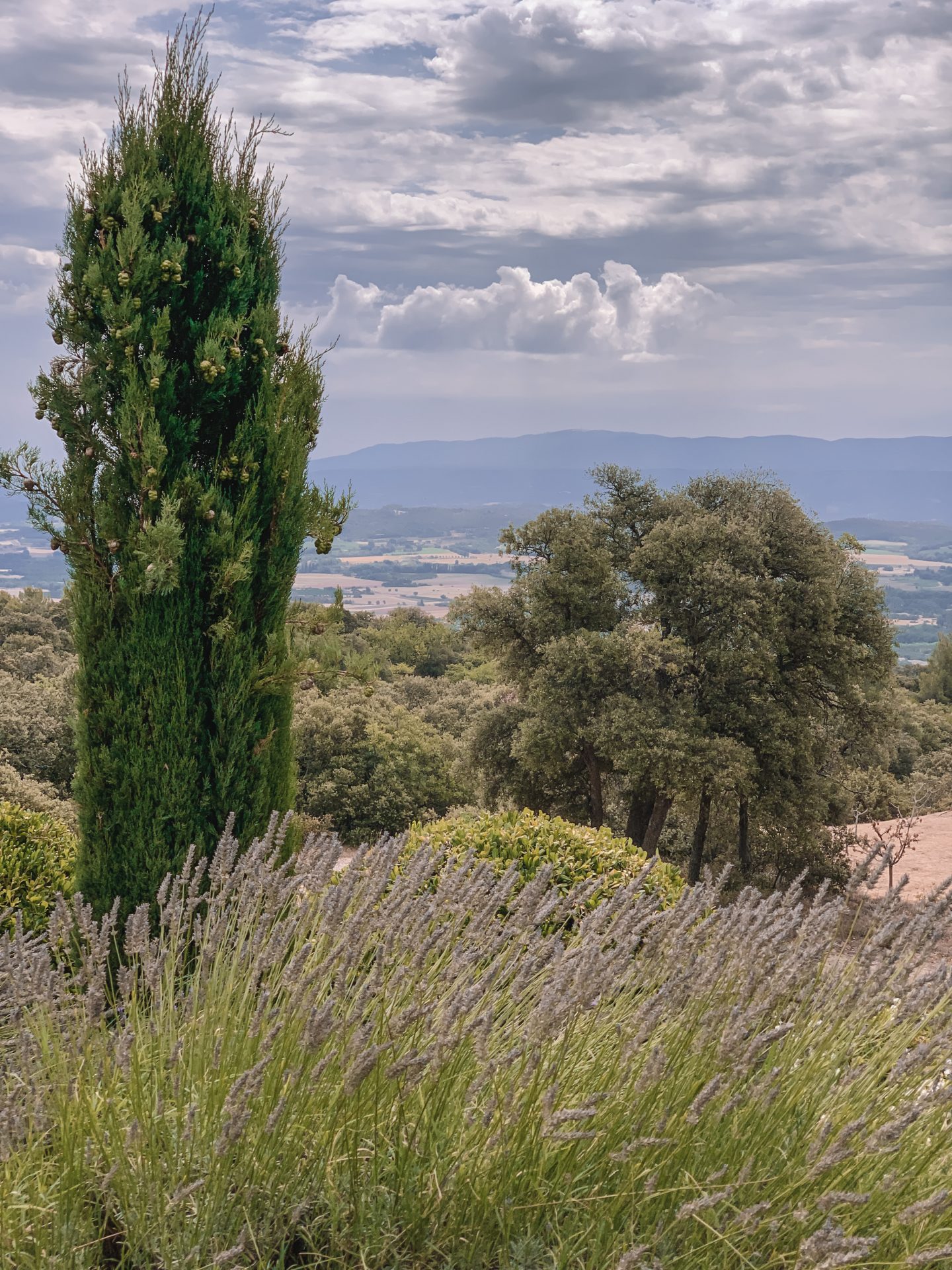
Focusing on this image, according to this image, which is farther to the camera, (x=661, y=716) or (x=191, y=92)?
(x=661, y=716)

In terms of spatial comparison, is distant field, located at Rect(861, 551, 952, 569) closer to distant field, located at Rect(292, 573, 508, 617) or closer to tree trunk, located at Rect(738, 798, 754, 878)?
distant field, located at Rect(292, 573, 508, 617)

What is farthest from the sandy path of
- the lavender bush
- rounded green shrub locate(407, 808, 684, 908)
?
the lavender bush

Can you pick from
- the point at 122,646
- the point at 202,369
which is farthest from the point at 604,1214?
the point at 202,369

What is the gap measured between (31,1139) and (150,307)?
453cm

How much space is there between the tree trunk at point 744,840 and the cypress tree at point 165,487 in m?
13.6

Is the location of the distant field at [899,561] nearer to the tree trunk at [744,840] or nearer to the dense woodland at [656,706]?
the dense woodland at [656,706]

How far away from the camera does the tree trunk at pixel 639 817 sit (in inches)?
705

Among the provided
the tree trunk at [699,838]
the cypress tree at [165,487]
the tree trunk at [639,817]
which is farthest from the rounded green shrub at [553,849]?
the tree trunk at [699,838]

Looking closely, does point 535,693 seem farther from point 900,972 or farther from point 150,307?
point 900,972

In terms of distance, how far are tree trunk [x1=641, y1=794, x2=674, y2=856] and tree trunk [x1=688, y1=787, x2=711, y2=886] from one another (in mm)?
768

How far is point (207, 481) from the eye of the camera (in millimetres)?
5844

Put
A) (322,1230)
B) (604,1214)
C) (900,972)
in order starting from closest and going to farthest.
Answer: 1. (604,1214)
2. (322,1230)
3. (900,972)

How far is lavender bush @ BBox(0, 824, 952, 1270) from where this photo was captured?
225 cm

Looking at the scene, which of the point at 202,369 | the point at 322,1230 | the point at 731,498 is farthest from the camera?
the point at 731,498
